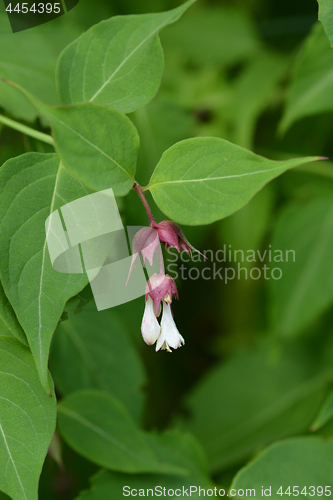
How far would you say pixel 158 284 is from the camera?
12.3 inches

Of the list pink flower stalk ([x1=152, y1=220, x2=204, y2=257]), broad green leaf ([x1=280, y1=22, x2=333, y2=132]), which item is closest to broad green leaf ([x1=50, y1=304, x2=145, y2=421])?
pink flower stalk ([x1=152, y1=220, x2=204, y2=257])

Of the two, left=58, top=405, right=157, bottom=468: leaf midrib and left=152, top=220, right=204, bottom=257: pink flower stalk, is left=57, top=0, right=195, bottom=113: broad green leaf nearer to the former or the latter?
left=152, top=220, right=204, bottom=257: pink flower stalk

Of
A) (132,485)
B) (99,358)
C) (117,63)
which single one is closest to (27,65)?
(117,63)

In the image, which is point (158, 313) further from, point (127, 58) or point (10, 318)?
point (127, 58)

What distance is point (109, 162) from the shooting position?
0.29 meters

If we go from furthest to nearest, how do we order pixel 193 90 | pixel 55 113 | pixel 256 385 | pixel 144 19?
pixel 256 385, pixel 193 90, pixel 144 19, pixel 55 113

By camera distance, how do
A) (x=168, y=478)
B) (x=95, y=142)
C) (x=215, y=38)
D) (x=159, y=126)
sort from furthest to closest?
(x=215, y=38)
(x=159, y=126)
(x=168, y=478)
(x=95, y=142)

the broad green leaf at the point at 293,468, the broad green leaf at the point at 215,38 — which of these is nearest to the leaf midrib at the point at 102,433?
the broad green leaf at the point at 293,468

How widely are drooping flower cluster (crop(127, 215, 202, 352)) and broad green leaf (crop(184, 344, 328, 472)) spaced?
25.9 inches

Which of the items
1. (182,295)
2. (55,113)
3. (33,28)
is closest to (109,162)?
(55,113)

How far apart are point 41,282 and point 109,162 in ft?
0.32

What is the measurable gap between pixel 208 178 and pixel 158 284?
0.08 meters

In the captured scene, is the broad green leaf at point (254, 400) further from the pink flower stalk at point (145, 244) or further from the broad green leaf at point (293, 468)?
the pink flower stalk at point (145, 244)

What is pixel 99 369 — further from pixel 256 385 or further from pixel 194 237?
pixel 256 385
